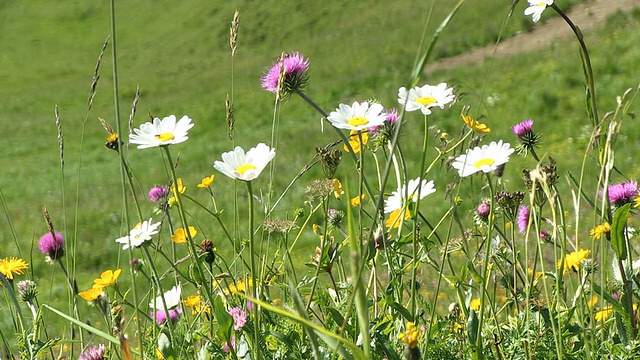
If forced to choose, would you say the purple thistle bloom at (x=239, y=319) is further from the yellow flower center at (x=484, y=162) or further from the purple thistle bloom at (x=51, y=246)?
the purple thistle bloom at (x=51, y=246)

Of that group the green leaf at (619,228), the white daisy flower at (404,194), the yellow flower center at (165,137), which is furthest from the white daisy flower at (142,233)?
the green leaf at (619,228)

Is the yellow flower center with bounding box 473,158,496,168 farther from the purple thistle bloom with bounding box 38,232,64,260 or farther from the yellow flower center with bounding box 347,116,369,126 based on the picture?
the purple thistle bloom with bounding box 38,232,64,260

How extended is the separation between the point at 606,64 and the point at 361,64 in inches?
298

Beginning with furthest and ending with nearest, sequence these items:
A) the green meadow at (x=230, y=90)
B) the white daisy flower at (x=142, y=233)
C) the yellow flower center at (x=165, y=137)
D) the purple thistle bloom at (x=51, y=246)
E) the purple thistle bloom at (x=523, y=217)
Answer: the green meadow at (x=230, y=90) < the purple thistle bloom at (x=523, y=217) < the purple thistle bloom at (x=51, y=246) < the white daisy flower at (x=142, y=233) < the yellow flower center at (x=165, y=137)

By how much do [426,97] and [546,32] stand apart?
39.0 feet

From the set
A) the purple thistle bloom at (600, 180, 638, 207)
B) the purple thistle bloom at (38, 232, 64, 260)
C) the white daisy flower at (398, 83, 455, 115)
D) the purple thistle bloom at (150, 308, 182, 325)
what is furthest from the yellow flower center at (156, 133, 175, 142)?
the purple thistle bloom at (600, 180, 638, 207)

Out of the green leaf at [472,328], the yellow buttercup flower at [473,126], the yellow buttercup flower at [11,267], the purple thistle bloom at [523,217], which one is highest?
the yellow buttercup flower at [473,126]

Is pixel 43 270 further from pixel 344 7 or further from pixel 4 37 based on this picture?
pixel 4 37

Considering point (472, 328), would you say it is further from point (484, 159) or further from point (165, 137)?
point (165, 137)

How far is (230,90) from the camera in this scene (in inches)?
619

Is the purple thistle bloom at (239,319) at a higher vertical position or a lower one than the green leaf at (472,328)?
lower

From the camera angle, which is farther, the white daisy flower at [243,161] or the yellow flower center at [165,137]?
the yellow flower center at [165,137]

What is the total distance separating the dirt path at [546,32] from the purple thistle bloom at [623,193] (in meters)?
10.3

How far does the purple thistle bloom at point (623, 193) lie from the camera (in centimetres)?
167
